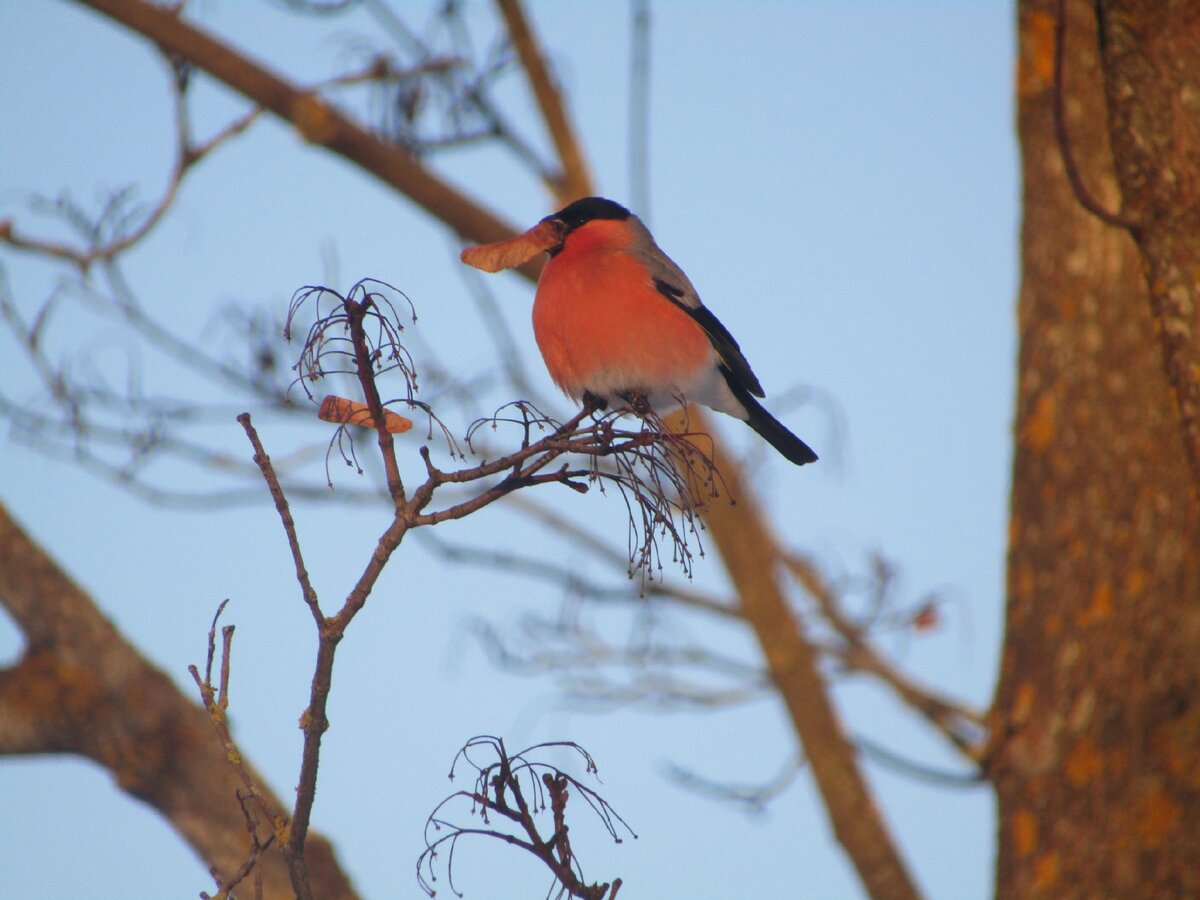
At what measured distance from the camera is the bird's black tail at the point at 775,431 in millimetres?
A: 2857

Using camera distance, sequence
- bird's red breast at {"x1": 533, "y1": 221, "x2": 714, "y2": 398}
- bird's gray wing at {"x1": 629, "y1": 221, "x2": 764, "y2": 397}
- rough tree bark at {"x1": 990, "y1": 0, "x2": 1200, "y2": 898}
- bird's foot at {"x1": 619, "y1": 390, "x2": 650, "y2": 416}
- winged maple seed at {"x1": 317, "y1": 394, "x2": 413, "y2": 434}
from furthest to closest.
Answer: rough tree bark at {"x1": 990, "y1": 0, "x2": 1200, "y2": 898}
bird's gray wing at {"x1": 629, "y1": 221, "x2": 764, "y2": 397}
bird's red breast at {"x1": 533, "y1": 221, "x2": 714, "y2": 398}
bird's foot at {"x1": 619, "y1": 390, "x2": 650, "y2": 416}
winged maple seed at {"x1": 317, "y1": 394, "x2": 413, "y2": 434}

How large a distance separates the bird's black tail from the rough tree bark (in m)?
0.84

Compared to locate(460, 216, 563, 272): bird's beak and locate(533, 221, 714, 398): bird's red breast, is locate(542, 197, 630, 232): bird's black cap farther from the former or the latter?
locate(460, 216, 563, 272): bird's beak

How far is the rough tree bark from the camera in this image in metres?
2.98

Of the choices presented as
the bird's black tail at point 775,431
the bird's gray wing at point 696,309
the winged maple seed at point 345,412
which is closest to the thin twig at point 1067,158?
the bird's gray wing at point 696,309

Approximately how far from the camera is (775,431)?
292cm

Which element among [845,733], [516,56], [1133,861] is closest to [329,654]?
[1133,861]

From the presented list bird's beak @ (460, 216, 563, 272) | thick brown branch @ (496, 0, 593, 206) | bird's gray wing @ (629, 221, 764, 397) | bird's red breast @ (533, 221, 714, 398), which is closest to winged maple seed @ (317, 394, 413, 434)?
bird's beak @ (460, 216, 563, 272)

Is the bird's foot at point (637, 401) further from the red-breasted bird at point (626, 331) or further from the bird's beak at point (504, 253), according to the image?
the bird's beak at point (504, 253)

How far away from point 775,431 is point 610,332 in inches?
29.8

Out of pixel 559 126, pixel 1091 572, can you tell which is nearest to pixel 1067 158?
pixel 1091 572

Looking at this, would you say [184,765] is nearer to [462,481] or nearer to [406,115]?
[462,481]

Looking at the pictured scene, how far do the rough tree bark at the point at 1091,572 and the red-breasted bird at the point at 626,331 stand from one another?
104 cm

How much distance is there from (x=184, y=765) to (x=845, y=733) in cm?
245
